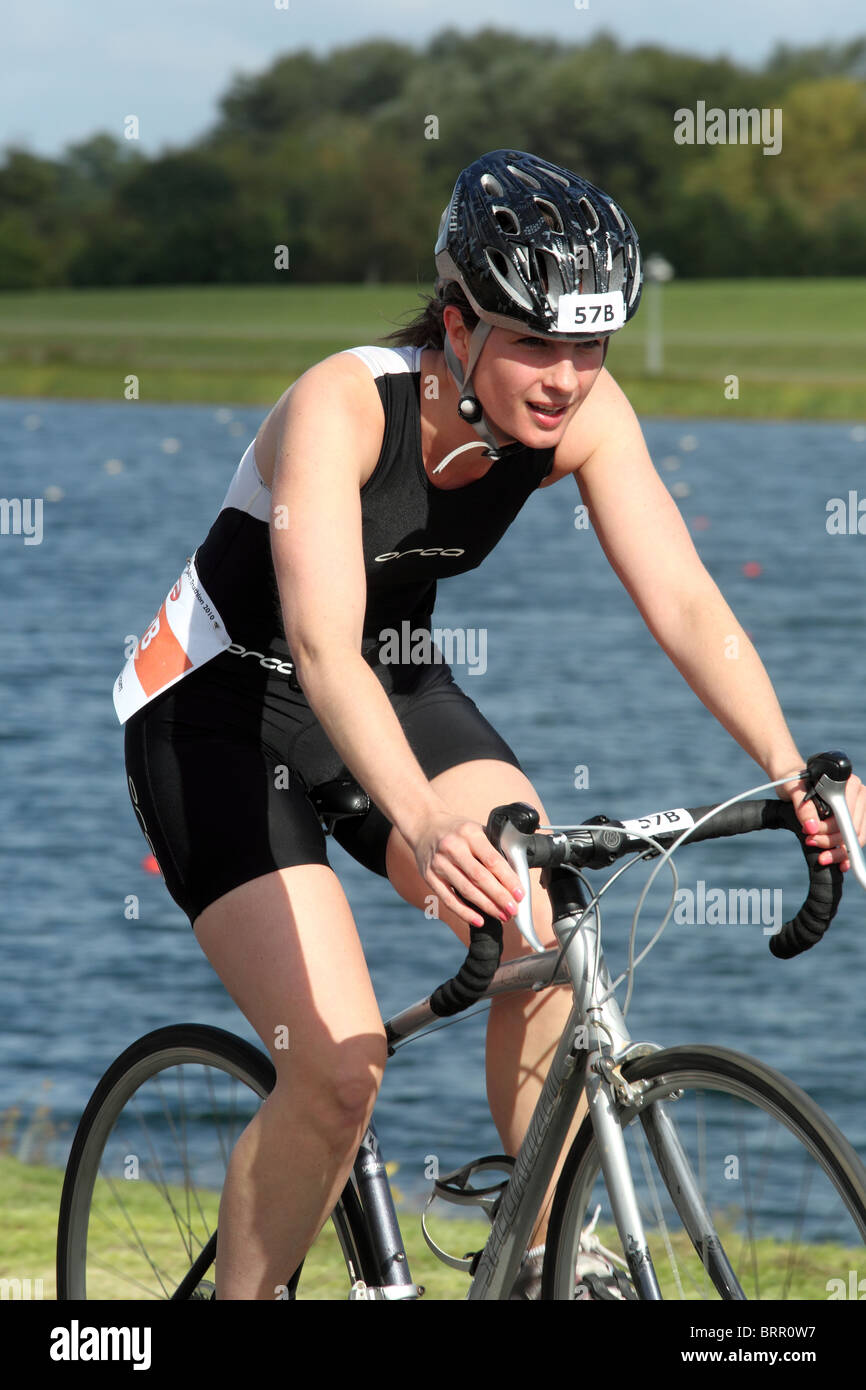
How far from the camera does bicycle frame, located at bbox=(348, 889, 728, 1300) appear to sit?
2535mm

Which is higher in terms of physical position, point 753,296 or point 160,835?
point 753,296

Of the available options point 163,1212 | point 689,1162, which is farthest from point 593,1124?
point 163,1212

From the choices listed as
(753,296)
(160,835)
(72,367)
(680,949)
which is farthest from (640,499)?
(753,296)

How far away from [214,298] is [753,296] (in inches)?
719

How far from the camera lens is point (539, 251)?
2.60 m

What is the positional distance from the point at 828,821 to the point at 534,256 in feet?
2.95

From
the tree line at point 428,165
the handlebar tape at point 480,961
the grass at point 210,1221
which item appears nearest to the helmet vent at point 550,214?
the handlebar tape at point 480,961

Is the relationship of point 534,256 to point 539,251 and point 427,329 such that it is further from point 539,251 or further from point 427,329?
point 427,329

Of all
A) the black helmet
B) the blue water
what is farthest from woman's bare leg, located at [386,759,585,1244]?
the blue water

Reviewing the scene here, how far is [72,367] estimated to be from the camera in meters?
46.2

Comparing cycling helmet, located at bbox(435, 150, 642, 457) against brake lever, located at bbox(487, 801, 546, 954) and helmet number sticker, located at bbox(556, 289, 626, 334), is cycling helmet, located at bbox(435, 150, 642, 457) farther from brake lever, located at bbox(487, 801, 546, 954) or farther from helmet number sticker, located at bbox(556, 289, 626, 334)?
brake lever, located at bbox(487, 801, 546, 954)

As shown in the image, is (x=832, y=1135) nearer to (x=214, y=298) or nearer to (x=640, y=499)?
(x=640, y=499)

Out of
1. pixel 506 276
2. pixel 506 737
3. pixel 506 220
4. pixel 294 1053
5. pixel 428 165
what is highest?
pixel 428 165

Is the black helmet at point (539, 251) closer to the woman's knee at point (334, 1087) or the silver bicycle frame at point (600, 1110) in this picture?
the silver bicycle frame at point (600, 1110)
